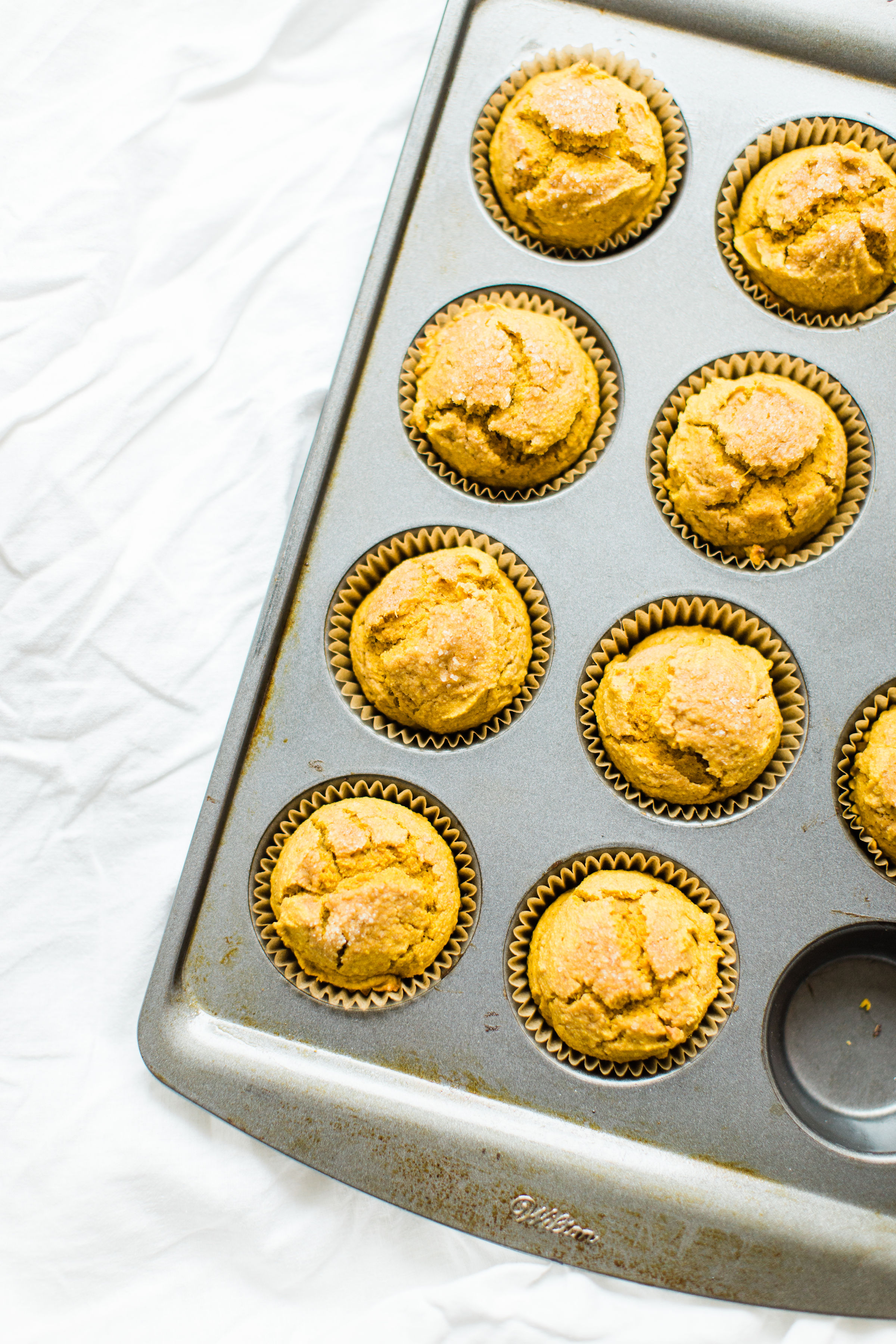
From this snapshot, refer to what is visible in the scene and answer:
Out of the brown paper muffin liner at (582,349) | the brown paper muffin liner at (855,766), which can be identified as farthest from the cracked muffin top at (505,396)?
the brown paper muffin liner at (855,766)

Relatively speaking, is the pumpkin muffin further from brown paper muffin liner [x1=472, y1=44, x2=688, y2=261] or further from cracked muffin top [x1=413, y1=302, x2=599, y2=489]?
brown paper muffin liner [x1=472, y1=44, x2=688, y2=261]

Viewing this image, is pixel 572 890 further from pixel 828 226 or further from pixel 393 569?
pixel 828 226

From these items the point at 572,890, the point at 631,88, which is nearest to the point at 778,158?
the point at 631,88

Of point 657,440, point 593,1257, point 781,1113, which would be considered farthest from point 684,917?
point 657,440

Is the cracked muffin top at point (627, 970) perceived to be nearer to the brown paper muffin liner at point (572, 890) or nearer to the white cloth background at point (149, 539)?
the brown paper muffin liner at point (572, 890)

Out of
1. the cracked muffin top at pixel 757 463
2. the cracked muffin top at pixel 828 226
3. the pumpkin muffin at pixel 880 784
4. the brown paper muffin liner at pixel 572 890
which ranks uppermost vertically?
the cracked muffin top at pixel 828 226
